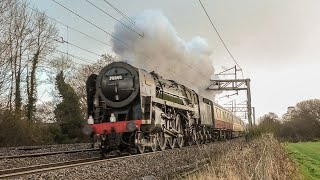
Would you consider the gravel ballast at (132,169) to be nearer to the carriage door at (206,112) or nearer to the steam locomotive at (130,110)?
A: the steam locomotive at (130,110)

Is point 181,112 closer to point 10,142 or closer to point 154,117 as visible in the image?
point 154,117

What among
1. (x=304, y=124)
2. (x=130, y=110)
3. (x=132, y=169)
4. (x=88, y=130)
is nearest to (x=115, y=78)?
(x=130, y=110)

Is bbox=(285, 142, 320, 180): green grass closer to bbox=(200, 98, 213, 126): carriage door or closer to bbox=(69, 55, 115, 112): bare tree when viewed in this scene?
bbox=(200, 98, 213, 126): carriage door

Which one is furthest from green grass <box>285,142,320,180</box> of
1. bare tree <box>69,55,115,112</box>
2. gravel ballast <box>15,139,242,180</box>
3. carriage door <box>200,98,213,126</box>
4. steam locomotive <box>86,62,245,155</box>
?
bare tree <box>69,55,115,112</box>

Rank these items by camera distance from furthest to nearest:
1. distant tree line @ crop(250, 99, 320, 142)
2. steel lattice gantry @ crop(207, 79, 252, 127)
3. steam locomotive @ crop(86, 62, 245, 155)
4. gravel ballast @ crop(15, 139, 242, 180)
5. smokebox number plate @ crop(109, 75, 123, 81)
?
Answer: distant tree line @ crop(250, 99, 320, 142) → steel lattice gantry @ crop(207, 79, 252, 127) → smokebox number plate @ crop(109, 75, 123, 81) → steam locomotive @ crop(86, 62, 245, 155) → gravel ballast @ crop(15, 139, 242, 180)

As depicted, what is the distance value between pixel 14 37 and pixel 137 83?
2015 cm

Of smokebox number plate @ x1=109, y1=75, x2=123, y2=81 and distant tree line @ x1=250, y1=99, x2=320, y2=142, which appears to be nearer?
smokebox number plate @ x1=109, y1=75, x2=123, y2=81

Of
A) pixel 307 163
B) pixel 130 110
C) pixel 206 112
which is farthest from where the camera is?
pixel 206 112

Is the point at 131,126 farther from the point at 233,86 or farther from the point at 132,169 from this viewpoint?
the point at 233,86

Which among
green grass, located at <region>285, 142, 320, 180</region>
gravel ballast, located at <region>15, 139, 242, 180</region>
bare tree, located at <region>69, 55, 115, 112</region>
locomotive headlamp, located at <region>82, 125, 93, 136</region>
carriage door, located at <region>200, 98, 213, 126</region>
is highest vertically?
bare tree, located at <region>69, 55, 115, 112</region>

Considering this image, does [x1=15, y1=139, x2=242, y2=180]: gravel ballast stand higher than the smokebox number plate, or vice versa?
the smokebox number plate

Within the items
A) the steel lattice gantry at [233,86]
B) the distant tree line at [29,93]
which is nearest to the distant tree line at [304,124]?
the steel lattice gantry at [233,86]

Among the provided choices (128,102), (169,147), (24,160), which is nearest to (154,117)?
(128,102)

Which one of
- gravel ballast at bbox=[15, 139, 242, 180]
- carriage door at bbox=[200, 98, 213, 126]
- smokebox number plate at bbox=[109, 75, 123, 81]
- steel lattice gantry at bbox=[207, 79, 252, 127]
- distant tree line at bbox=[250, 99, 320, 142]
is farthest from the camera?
distant tree line at bbox=[250, 99, 320, 142]
